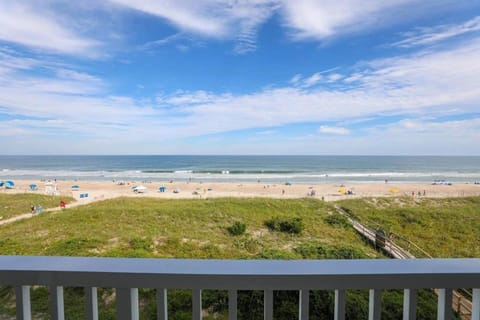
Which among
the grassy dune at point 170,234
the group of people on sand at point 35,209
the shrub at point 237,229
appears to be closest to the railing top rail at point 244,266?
the grassy dune at point 170,234

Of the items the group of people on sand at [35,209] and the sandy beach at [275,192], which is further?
the sandy beach at [275,192]

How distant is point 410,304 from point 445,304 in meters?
0.09

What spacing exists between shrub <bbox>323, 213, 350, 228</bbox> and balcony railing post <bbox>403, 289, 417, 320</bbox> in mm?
6039

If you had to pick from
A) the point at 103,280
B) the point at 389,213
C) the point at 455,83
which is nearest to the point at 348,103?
the point at 455,83

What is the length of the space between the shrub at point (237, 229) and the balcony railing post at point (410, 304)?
17.1ft

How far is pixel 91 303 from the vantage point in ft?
2.14

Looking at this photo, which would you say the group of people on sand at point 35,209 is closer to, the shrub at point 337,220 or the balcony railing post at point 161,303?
the shrub at point 337,220

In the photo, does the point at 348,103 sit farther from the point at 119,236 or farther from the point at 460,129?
the point at 119,236

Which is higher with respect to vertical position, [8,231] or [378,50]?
[378,50]

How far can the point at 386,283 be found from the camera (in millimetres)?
613

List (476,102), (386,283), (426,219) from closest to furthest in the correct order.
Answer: (386,283) < (476,102) < (426,219)

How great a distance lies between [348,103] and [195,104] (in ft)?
20.5

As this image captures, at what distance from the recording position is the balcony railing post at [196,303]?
63 cm

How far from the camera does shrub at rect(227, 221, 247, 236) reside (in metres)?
5.75
